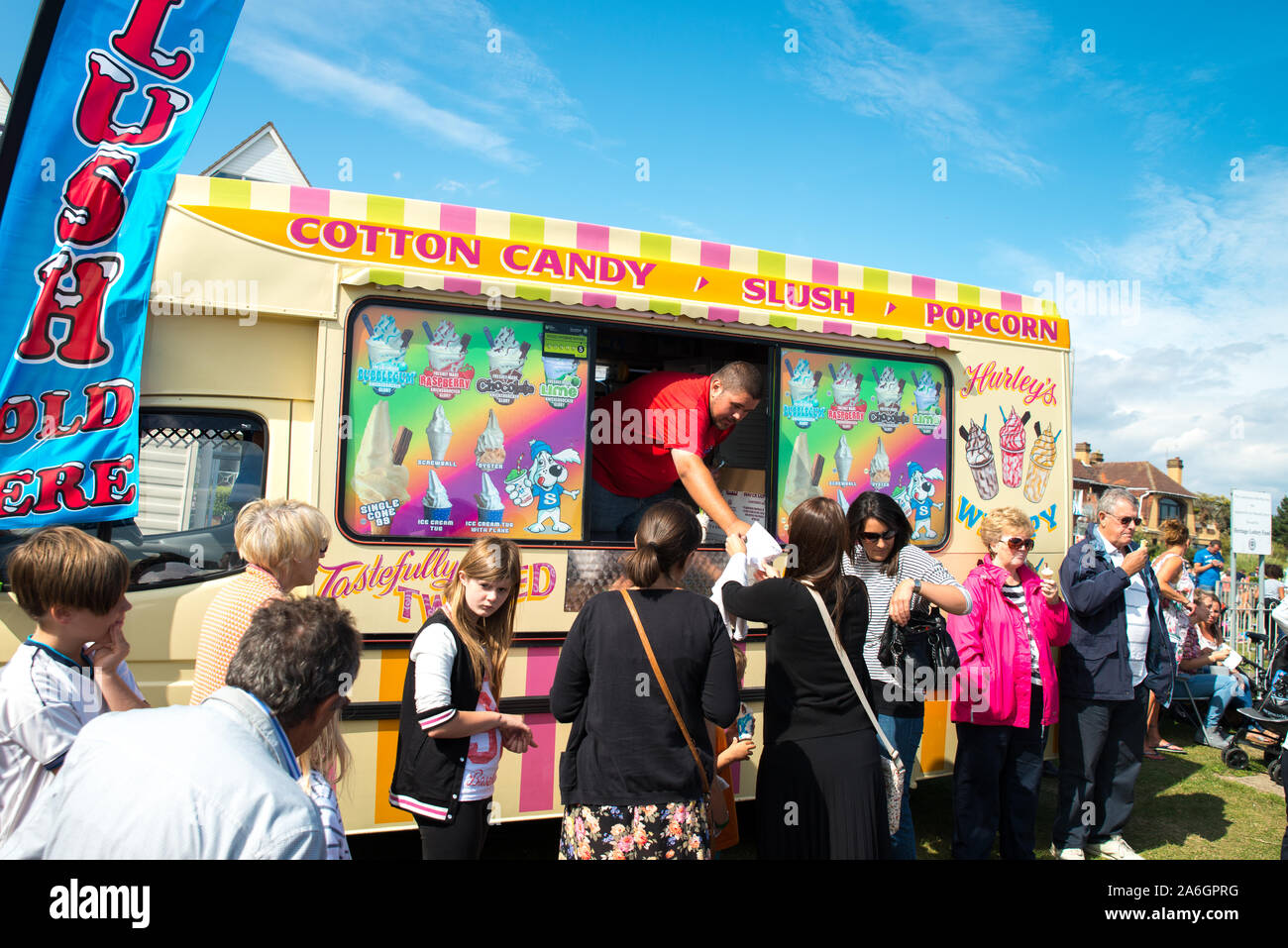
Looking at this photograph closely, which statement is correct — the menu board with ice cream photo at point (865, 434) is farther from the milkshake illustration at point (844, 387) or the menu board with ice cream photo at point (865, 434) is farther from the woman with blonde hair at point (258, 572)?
the woman with blonde hair at point (258, 572)

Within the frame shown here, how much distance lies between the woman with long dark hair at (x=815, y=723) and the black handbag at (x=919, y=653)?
841 mm

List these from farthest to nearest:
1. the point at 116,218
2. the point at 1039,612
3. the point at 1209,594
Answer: the point at 1209,594 → the point at 1039,612 → the point at 116,218

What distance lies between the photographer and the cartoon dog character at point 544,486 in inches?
164

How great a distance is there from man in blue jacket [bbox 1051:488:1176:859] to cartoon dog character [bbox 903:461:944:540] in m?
0.80

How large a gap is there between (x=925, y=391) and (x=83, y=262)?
452 cm

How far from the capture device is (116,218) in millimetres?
3607

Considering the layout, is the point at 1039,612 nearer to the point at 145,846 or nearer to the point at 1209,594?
the point at 145,846

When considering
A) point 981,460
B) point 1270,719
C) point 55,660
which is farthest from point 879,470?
point 1270,719

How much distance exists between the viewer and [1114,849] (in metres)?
4.92

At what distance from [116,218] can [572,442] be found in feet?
7.41

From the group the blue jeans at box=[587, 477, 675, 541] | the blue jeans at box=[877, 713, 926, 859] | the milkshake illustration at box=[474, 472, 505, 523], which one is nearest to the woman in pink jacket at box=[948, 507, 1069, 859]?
the blue jeans at box=[877, 713, 926, 859]

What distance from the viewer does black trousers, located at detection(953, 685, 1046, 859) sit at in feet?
13.9
